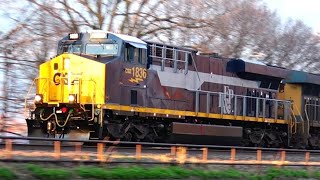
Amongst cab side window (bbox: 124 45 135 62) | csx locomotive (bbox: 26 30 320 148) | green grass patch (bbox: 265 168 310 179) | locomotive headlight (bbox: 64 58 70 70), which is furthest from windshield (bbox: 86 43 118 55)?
Result: green grass patch (bbox: 265 168 310 179)

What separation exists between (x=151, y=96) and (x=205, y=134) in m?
2.58

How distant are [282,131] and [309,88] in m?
3.07

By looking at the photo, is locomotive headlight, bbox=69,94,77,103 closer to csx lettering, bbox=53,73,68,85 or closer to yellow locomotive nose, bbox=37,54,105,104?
yellow locomotive nose, bbox=37,54,105,104

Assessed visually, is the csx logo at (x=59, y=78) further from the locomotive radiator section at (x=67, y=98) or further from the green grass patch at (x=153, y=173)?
the green grass patch at (x=153, y=173)

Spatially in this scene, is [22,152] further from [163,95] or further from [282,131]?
[282,131]

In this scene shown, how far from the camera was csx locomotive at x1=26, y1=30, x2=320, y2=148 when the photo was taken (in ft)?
54.2

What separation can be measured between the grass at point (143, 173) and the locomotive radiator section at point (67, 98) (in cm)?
460

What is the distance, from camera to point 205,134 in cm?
1898

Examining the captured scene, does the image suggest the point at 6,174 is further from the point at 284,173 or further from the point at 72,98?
the point at 284,173

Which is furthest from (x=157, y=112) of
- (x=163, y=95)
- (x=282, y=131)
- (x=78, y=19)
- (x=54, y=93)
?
(x=78, y=19)

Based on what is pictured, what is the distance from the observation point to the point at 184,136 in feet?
60.3

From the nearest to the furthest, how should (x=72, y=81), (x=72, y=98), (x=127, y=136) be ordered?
(x=72, y=98) → (x=72, y=81) → (x=127, y=136)

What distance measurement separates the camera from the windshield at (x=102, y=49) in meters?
17.0

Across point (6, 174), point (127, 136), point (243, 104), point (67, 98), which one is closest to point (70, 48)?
point (67, 98)
